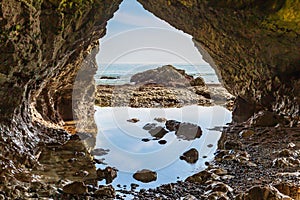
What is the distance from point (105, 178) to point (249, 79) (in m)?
5.57

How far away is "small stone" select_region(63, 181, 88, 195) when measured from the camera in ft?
11.7

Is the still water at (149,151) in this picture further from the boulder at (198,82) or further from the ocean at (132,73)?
the boulder at (198,82)

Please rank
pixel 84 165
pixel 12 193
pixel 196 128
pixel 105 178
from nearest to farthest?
pixel 12 193 < pixel 105 178 < pixel 84 165 < pixel 196 128

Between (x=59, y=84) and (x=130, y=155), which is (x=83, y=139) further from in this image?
(x=59, y=84)

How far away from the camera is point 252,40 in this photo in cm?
687

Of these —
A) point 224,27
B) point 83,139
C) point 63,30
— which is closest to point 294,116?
point 224,27

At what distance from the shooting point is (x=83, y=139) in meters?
6.96

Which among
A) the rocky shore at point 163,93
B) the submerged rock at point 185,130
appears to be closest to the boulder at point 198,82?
the rocky shore at point 163,93

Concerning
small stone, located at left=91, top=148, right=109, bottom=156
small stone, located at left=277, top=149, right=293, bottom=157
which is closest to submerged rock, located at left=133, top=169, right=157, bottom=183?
small stone, located at left=91, top=148, right=109, bottom=156

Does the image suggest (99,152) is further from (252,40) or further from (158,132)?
(252,40)

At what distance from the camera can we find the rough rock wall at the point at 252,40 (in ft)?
19.6

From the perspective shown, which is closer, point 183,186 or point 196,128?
point 183,186

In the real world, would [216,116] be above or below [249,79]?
below

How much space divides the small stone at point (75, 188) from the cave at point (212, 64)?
11mm
